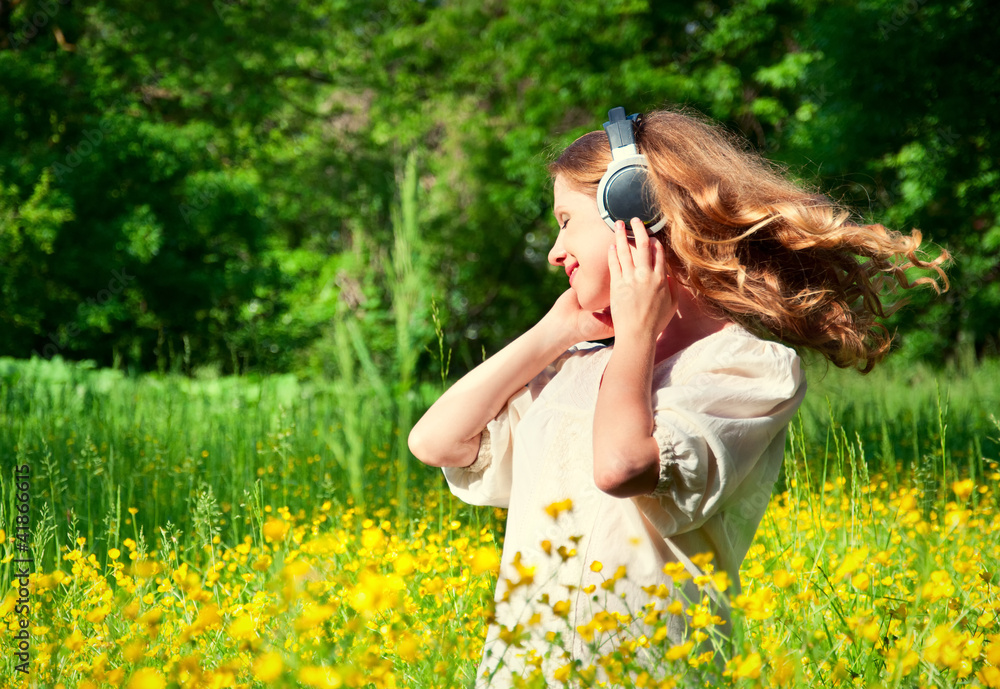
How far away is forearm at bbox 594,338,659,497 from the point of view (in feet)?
4.46

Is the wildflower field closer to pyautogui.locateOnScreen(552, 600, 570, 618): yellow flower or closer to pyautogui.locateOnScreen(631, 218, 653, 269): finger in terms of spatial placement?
pyautogui.locateOnScreen(552, 600, 570, 618): yellow flower

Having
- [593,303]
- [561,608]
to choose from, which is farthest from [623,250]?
[561,608]

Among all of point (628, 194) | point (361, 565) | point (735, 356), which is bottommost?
point (361, 565)

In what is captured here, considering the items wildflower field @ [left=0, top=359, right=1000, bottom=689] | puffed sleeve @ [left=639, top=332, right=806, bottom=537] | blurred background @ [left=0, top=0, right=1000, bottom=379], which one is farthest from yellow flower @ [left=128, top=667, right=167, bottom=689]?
blurred background @ [left=0, top=0, right=1000, bottom=379]

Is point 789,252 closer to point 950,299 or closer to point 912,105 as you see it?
point 912,105

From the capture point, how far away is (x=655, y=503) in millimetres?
1419

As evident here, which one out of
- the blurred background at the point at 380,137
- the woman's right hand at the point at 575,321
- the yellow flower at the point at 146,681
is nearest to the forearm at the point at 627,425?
the woman's right hand at the point at 575,321

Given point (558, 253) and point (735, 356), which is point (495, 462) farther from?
point (735, 356)

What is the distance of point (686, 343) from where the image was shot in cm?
173

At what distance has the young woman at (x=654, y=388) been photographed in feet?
4.55

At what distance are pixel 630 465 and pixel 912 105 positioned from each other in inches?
329

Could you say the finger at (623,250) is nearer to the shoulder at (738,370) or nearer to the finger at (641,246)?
the finger at (641,246)

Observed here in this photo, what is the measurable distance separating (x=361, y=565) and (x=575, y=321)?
92cm

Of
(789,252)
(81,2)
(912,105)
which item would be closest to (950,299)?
(912,105)
